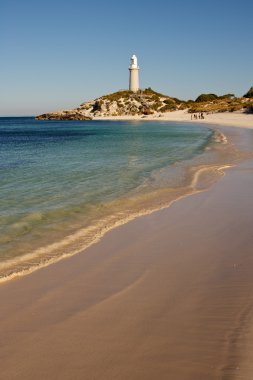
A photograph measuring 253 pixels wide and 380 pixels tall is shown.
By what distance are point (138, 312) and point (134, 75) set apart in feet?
442

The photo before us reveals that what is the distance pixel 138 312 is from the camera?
5098 millimetres

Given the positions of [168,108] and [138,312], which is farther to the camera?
[168,108]

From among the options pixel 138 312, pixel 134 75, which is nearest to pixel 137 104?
pixel 134 75

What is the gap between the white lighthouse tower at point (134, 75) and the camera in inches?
5123

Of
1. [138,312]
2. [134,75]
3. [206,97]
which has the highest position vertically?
[134,75]

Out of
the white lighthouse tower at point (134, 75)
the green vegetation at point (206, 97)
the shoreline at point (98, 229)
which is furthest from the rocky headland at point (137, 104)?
the shoreline at point (98, 229)

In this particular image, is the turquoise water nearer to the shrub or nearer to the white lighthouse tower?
the shrub

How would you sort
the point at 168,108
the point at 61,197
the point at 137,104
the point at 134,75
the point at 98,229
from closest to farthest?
the point at 98,229 < the point at 61,197 < the point at 168,108 < the point at 137,104 < the point at 134,75

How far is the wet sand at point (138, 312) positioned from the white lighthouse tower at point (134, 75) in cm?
12831

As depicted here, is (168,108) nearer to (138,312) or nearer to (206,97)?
(206,97)

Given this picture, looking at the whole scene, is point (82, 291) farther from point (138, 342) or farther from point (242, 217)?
point (242, 217)

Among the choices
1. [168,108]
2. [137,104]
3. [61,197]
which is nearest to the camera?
[61,197]

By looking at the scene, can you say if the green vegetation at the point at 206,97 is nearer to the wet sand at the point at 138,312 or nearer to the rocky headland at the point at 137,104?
the rocky headland at the point at 137,104

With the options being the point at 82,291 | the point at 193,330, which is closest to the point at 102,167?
the point at 82,291
